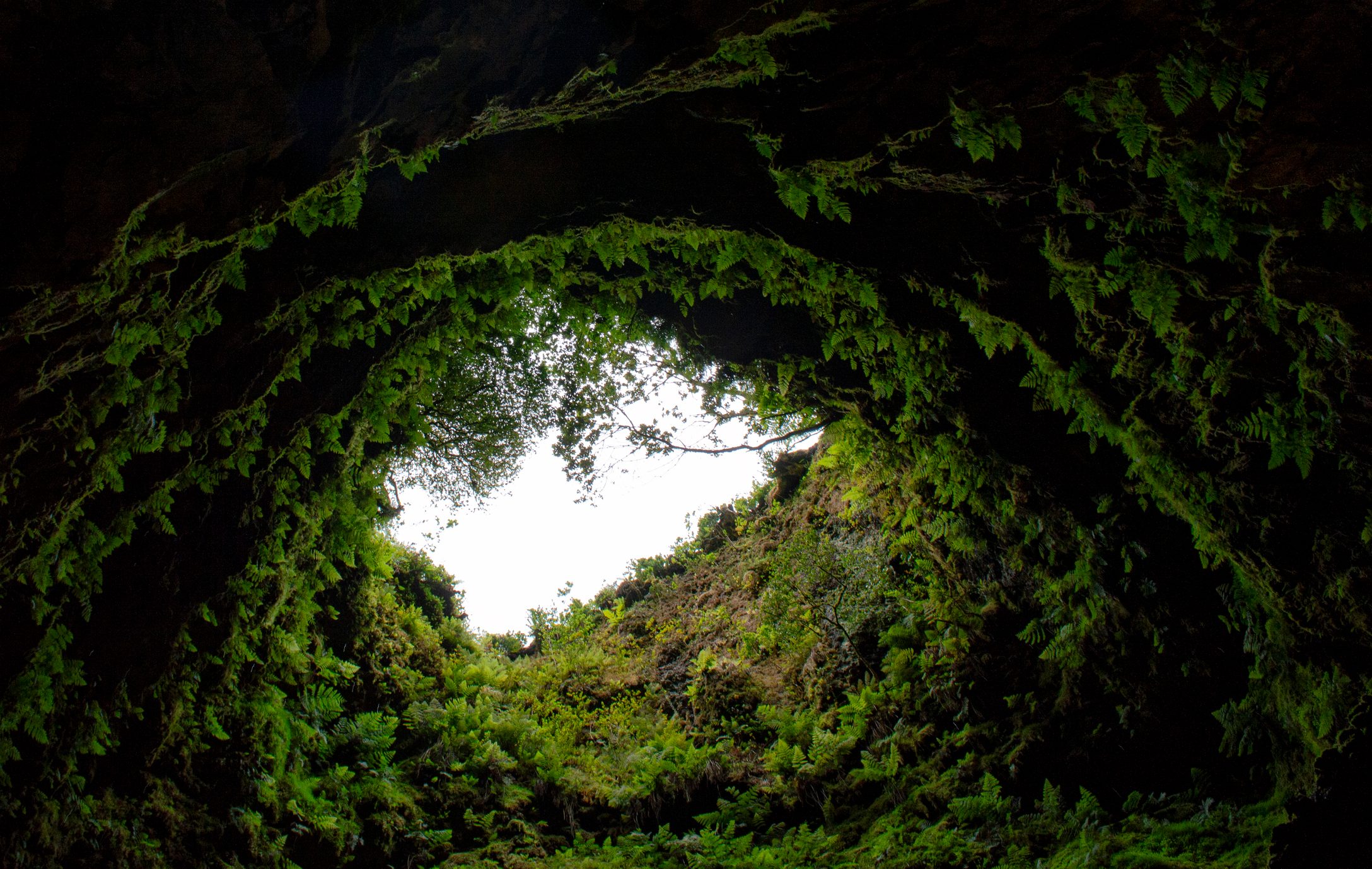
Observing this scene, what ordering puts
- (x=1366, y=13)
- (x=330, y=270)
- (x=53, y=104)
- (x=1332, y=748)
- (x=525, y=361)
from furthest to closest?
(x=525, y=361)
(x=330, y=270)
(x=1332, y=748)
(x=1366, y=13)
(x=53, y=104)

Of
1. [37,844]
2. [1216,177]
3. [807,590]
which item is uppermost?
[1216,177]

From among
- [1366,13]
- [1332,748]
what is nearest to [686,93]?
[1366,13]

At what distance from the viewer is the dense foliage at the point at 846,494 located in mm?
3436

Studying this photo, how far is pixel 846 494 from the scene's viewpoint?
26.1ft

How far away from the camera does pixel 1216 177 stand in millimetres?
3363

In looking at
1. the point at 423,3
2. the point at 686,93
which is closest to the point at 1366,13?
the point at 686,93

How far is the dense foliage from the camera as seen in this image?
135 inches

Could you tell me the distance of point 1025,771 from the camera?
5.29 meters

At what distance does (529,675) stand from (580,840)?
4989 mm

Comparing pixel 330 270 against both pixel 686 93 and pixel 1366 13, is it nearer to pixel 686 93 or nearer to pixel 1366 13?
pixel 686 93

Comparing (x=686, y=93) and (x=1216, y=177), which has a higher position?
(x=686, y=93)

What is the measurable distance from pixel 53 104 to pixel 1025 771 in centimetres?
727

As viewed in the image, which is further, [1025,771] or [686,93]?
[1025,771]

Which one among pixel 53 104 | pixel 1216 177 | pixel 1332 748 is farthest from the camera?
pixel 1332 748
